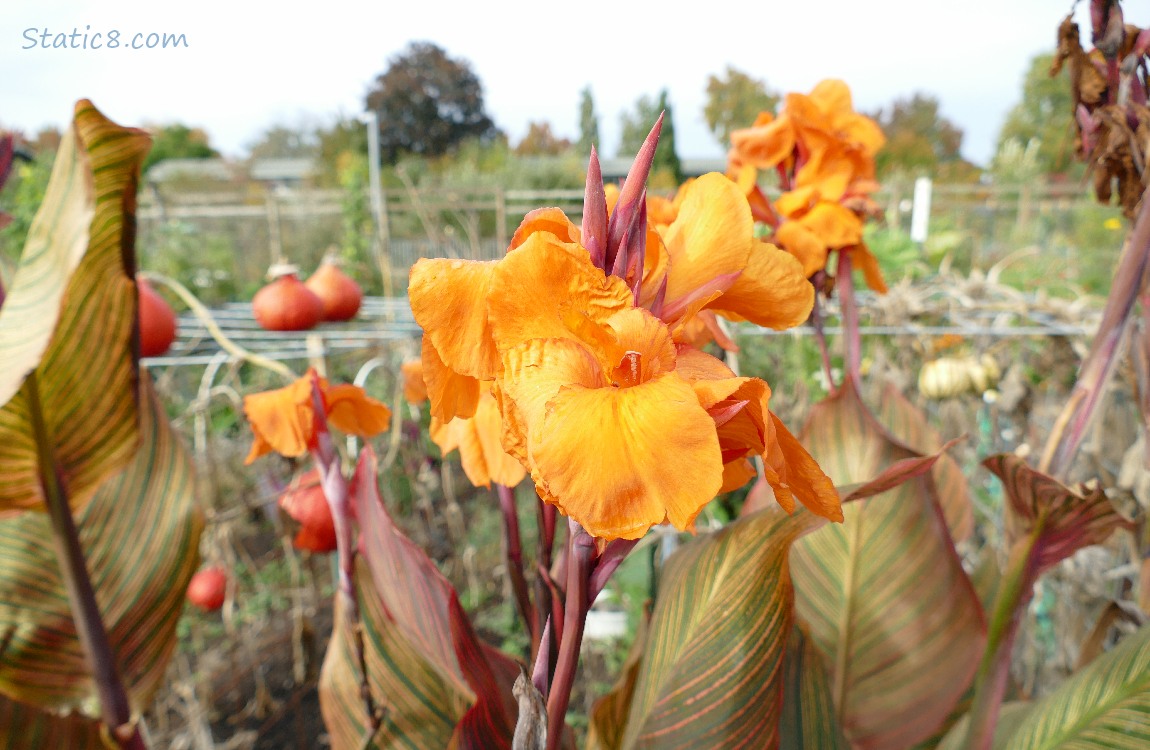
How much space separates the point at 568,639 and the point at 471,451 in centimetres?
15

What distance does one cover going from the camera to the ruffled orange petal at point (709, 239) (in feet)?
1.00

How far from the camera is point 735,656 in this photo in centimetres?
39

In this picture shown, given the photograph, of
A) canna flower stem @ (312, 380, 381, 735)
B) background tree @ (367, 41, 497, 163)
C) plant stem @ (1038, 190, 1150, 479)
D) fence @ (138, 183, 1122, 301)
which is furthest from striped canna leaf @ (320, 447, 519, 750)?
background tree @ (367, 41, 497, 163)

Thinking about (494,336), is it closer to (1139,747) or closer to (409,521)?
(1139,747)

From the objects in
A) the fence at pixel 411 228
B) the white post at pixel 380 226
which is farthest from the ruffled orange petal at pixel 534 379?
the fence at pixel 411 228

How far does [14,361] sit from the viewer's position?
36 centimetres

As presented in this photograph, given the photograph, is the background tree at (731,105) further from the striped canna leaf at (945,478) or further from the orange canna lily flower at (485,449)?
the orange canna lily flower at (485,449)

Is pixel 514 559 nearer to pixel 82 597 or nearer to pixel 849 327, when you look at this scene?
pixel 82 597

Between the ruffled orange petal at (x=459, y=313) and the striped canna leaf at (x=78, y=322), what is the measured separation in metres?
0.22

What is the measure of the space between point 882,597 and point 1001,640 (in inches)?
5.1

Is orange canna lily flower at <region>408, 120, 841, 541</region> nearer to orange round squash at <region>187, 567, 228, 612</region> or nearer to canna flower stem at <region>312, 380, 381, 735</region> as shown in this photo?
canna flower stem at <region>312, 380, 381, 735</region>

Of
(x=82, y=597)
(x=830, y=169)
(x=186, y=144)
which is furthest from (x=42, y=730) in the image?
(x=186, y=144)

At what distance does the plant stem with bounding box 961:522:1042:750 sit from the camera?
1.62ft

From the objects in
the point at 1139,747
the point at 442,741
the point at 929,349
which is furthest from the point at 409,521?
the point at 1139,747
